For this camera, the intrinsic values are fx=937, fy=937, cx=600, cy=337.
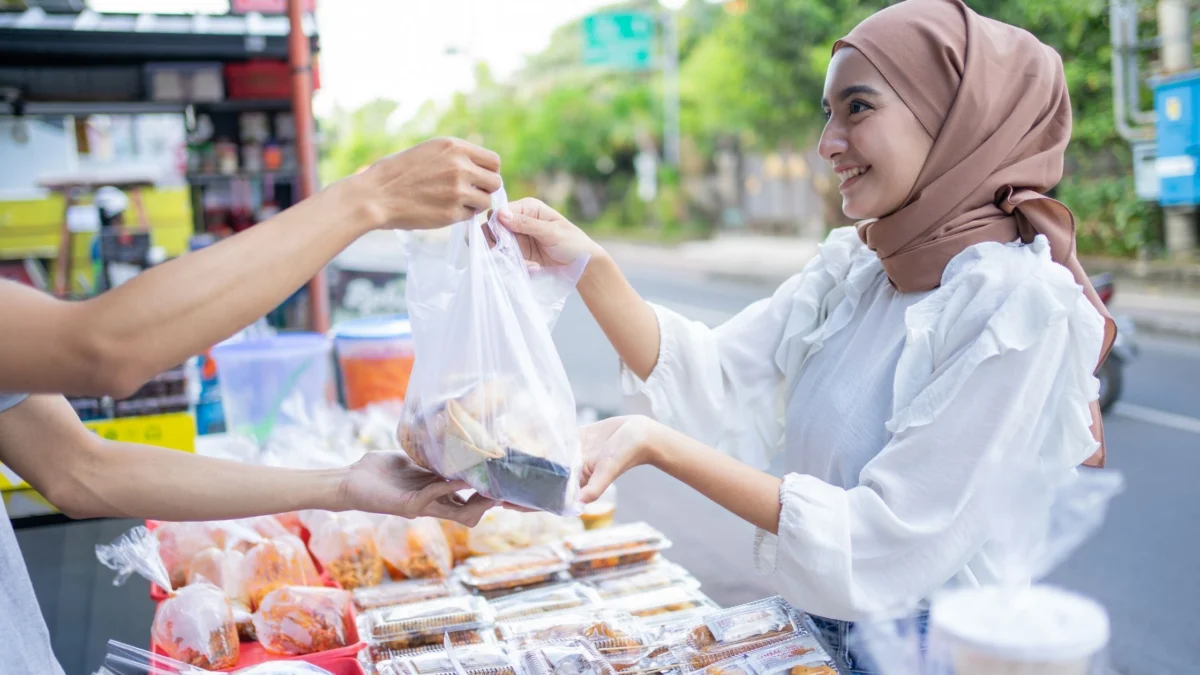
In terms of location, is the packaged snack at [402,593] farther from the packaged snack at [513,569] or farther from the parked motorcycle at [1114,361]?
the parked motorcycle at [1114,361]

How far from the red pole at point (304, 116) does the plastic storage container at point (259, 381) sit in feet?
5.06

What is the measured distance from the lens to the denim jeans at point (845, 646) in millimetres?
1730

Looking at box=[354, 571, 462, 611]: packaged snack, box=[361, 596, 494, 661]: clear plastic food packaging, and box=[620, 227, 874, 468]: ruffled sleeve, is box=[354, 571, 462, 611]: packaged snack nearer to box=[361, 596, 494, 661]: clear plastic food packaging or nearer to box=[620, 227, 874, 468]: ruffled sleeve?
box=[361, 596, 494, 661]: clear plastic food packaging

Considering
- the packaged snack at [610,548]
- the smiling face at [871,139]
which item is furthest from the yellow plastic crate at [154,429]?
the smiling face at [871,139]

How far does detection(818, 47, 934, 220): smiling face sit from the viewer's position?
174 centimetres

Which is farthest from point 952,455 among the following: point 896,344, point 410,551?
point 410,551

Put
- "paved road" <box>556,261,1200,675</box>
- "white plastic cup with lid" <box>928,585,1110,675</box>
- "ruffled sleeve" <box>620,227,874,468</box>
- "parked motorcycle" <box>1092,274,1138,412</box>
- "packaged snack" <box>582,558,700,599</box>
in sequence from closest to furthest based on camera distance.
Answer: "white plastic cup with lid" <box>928,585,1110,675</box> < "ruffled sleeve" <box>620,227,874,468</box> < "packaged snack" <box>582,558,700,599</box> < "paved road" <box>556,261,1200,675</box> < "parked motorcycle" <box>1092,274,1138,412</box>

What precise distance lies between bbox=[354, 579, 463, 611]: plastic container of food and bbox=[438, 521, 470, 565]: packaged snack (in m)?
0.20

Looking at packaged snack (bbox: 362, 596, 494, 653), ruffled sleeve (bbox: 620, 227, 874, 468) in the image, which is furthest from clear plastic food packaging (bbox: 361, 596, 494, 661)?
ruffled sleeve (bbox: 620, 227, 874, 468)

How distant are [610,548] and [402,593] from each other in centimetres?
54

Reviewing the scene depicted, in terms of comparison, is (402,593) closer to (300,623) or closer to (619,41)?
(300,623)

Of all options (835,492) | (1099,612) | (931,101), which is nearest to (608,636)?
(835,492)

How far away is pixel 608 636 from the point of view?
5.90 ft

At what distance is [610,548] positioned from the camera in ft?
8.01
